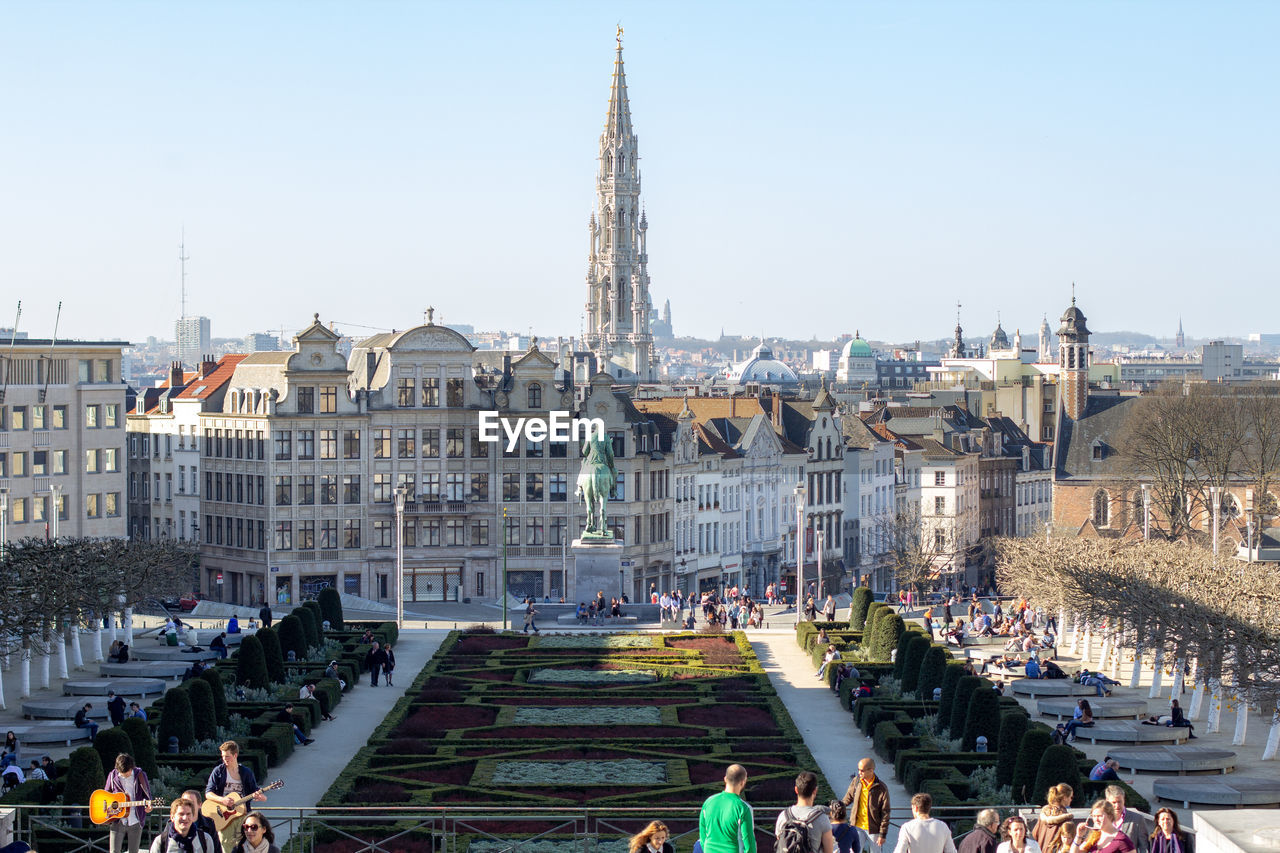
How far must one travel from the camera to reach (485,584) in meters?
104

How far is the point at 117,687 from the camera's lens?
5856cm

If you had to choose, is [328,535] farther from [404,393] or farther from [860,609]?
[860,609]

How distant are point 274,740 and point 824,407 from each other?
79635 mm

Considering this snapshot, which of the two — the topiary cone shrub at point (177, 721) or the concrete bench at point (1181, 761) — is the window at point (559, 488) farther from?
the concrete bench at point (1181, 761)

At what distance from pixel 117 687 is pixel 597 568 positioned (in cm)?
2609

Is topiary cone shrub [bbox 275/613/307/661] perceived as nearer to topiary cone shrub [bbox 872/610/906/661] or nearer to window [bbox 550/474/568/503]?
topiary cone shrub [bbox 872/610/906/661]

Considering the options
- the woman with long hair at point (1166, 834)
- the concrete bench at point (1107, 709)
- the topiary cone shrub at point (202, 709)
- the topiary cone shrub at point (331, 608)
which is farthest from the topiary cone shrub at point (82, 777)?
the topiary cone shrub at point (331, 608)

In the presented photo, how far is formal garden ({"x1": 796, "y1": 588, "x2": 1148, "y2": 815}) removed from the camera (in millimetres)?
40219

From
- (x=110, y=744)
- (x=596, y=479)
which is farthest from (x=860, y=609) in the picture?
(x=110, y=744)

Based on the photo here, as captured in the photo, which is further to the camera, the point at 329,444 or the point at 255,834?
the point at 329,444

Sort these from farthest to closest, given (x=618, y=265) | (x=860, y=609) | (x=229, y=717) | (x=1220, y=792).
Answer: (x=618, y=265) → (x=860, y=609) → (x=229, y=717) → (x=1220, y=792)

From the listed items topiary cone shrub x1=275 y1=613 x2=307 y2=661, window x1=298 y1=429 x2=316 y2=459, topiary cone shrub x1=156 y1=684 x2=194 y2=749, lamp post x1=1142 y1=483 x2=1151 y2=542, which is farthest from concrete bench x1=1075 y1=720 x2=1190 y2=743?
window x1=298 y1=429 x2=316 y2=459

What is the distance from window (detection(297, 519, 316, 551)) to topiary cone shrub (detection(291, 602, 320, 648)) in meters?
33.4

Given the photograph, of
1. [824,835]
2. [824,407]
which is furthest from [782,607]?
[824,835]
